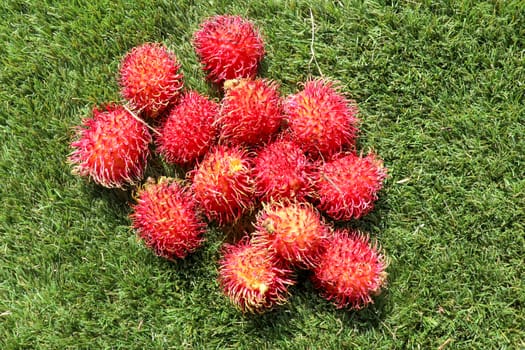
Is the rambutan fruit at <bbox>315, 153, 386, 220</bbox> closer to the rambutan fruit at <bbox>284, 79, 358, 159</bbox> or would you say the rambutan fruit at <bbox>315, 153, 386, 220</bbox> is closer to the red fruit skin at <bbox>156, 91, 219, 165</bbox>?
the rambutan fruit at <bbox>284, 79, 358, 159</bbox>

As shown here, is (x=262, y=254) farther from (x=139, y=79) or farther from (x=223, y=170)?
(x=139, y=79)

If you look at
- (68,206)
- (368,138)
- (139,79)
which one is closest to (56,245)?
(68,206)

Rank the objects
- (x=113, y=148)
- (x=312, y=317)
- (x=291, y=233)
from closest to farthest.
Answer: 1. (x=291, y=233)
2. (x=113, y=148)
3. (x=312, y=317)

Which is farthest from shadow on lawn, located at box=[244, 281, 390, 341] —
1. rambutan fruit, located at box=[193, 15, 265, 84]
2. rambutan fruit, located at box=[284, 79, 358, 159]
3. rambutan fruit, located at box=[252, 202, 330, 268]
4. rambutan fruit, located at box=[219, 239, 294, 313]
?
rambutan fruit, located at box=[193, 15, 265, 84]

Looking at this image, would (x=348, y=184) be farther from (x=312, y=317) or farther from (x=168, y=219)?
(x=168, y=219)

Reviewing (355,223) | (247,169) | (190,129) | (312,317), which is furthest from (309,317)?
(190,129)

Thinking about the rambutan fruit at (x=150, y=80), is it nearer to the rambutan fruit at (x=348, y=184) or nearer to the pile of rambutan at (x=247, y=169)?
the pile of rambutan at (x=247, y=169)

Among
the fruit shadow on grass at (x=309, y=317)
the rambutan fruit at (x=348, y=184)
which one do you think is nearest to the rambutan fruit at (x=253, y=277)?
the fruit shadow on grass at (x=309, y=317)
